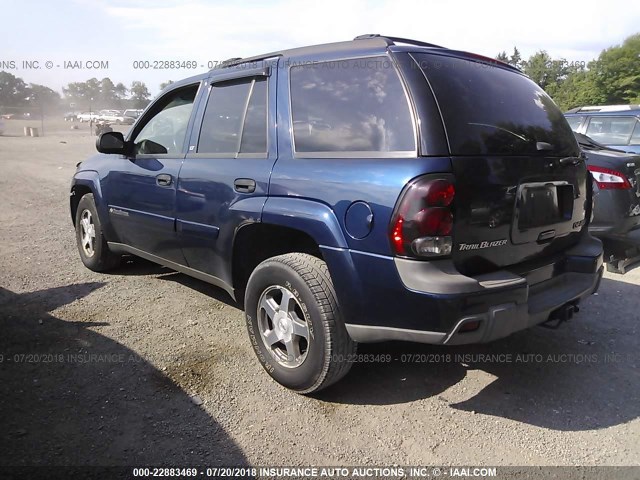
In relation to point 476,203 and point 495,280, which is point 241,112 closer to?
point 476,203

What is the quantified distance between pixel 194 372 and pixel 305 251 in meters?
1.09

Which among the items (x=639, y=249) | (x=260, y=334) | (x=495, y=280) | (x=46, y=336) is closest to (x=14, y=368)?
(x=46, y=336)

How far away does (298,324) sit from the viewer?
2910 millimetres

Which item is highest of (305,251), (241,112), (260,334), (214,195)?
(241,112)

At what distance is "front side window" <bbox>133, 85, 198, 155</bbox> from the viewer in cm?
393

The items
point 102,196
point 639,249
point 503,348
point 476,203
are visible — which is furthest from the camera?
point 639,249

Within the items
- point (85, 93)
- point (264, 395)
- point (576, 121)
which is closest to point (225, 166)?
point (264, 395)

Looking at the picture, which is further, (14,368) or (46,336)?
(46,336)

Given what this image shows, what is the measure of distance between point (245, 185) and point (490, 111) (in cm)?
153

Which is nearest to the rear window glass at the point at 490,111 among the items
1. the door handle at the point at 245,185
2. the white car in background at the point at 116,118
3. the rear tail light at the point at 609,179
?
the door handle at the point at 245,185

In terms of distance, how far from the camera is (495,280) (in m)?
2.50

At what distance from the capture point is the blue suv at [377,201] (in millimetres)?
2391

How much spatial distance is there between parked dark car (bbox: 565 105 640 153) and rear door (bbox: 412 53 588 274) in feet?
17.9

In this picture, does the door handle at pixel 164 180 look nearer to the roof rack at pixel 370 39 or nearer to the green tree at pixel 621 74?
the roof rack at pixel 370 39
